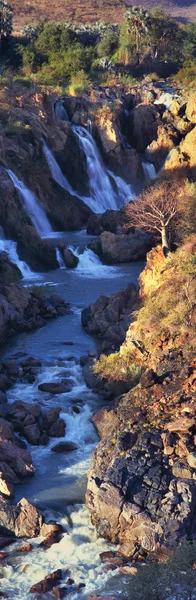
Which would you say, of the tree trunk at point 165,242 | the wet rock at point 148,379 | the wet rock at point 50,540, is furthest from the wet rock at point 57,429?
the tree trunk at point 165,242

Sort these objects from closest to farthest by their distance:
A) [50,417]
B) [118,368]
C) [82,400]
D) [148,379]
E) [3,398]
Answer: [148,379]
[50,417]
[3,398]
[82,400]
[118,368]

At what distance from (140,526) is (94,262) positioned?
2487 cm

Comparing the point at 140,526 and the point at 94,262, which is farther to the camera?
the point at 94,262

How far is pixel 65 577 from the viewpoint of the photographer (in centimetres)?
1594

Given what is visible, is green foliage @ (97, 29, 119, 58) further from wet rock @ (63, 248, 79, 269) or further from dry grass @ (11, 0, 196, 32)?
wet rock @ (63, 248, 79, 269)

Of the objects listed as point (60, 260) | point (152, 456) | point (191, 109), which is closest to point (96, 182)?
point (191, 109)

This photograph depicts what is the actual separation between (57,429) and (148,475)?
15.5 feet

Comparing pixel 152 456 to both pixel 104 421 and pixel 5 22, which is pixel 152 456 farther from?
pixel 5 22

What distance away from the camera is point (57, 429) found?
2167 centimetres

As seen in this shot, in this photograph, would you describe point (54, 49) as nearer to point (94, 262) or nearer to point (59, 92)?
point (59, 92)

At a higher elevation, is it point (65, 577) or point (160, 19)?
point (160, 19)

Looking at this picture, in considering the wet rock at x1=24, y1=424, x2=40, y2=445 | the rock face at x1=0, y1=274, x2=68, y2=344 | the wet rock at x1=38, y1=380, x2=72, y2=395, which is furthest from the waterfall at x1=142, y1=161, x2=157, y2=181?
the wet rock at x1=24, y1=424, x2=40, y2=445

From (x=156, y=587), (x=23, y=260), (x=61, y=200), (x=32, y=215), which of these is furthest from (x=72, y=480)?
(x=61, y=200)

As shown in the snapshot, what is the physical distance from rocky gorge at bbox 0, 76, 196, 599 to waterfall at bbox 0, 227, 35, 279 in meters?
0.20
